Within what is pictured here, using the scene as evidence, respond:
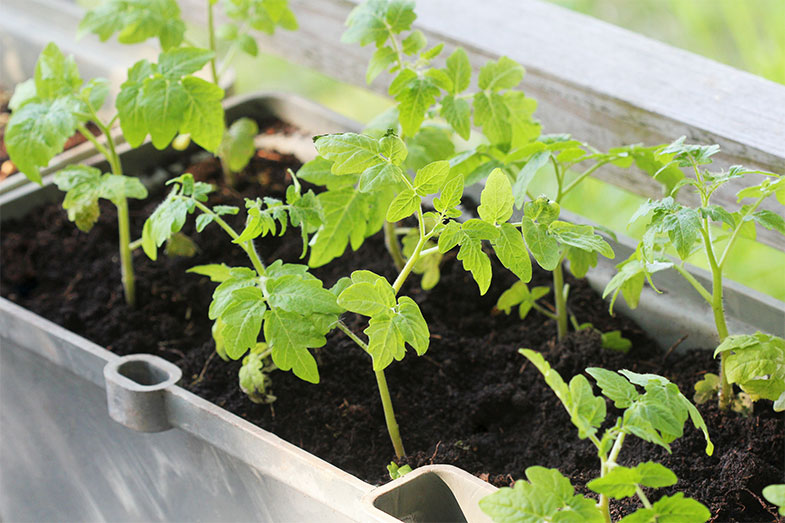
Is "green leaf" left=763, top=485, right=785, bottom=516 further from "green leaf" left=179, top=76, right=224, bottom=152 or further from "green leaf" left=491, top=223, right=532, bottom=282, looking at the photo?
"green leaf" left=179, top=76, right=224, bottom=152

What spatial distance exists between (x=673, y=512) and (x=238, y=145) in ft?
3.44

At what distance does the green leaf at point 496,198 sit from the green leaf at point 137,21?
0.66 m

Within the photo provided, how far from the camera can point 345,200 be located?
1276 millimetres

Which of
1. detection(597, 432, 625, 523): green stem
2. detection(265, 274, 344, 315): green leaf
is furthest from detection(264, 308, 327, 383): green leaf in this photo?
detection(597, 432, 625, 523): green stem

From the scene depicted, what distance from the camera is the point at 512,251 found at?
1.01m

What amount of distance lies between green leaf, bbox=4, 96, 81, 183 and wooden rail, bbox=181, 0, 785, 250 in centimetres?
54

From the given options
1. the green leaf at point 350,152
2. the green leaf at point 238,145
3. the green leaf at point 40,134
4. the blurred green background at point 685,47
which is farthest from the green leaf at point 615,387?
the blurred green background at point 685,47

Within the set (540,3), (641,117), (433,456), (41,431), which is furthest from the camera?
(540,3)

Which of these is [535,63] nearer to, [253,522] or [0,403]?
[253,522]

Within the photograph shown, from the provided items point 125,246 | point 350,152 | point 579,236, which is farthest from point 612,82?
point 125,246

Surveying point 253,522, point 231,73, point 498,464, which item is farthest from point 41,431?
point 231,73

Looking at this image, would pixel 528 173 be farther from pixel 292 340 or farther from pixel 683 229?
pixel 292 340

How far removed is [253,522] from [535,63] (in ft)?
2.54

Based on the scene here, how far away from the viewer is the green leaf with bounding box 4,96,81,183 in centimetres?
131
